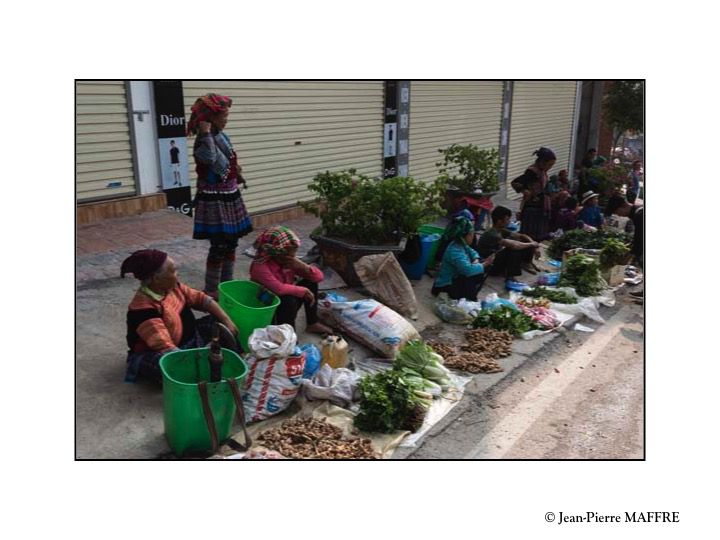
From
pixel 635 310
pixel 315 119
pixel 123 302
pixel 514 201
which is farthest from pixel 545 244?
pixel 123 302

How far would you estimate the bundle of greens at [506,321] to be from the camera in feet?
20.0

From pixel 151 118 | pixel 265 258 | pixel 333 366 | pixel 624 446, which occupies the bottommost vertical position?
pixel 624 446

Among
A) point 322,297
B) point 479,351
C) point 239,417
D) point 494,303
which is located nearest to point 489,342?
point 479,351

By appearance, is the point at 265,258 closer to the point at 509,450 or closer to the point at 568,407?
the point at 509,450

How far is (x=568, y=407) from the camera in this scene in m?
4.84

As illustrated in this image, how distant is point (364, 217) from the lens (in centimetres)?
646

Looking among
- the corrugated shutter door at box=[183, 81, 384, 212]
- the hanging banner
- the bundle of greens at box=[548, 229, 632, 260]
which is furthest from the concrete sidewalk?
the bundle of greens at box=[548, 229, 632, 260]

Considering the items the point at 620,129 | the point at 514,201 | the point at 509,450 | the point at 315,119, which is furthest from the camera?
the point at 620,129

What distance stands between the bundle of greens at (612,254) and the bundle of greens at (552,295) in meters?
0.94

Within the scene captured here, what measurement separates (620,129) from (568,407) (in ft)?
50.8

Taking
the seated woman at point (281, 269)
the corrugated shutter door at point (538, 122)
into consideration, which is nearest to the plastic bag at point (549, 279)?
the seated woman at point (281, 269)

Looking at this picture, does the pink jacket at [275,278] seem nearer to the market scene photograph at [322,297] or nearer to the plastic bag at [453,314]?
the market scene photograph at [322,297]

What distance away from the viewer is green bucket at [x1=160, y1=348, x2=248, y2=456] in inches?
136

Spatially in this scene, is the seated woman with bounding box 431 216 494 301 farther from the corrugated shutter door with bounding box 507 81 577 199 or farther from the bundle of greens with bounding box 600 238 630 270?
the corrugated shutter door with bounding box 507 81 577 199
